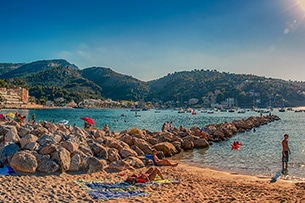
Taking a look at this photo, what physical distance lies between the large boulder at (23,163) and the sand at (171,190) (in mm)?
400

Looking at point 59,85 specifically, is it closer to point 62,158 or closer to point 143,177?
point 62,158

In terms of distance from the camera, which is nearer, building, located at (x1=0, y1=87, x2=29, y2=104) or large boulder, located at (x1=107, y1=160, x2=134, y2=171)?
large boulder, located at (x1=107, y1=160, x2=134, y2=171)

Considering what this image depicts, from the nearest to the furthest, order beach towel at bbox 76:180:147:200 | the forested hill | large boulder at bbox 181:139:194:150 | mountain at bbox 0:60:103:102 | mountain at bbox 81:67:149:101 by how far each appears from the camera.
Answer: beach towel at bbox 76:180:147:200 → large boulder at bbox 181:139:194:150 → the forested hill → mountain at bbox 0:60:103:102 → mountain at bbox 81:67:149:101

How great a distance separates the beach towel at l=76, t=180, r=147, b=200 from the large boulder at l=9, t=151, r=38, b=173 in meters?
1.83

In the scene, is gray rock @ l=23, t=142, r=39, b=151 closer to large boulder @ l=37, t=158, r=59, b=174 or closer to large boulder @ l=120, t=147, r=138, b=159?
large boulder @ l=37, t=158, r=59, b=174

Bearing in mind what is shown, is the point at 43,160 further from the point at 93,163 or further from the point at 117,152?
the point at 117,152

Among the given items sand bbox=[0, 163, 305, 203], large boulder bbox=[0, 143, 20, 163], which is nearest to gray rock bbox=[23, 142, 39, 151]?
large boulder bbox=[0, 143, 20, 163]

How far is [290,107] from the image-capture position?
154 meters

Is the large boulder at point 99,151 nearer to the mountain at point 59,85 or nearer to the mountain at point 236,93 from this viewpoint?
the mountain at point 236,93

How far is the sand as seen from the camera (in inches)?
318

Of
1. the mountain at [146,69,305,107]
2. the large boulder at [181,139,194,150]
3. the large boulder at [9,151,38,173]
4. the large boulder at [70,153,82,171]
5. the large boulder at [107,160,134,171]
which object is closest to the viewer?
the large boulder at [9,151,38,173]

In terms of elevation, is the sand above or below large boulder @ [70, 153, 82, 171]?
below

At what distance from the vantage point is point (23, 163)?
409 inches

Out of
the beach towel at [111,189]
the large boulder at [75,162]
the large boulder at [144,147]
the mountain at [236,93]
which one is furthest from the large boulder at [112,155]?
the mountain at [236,93]
